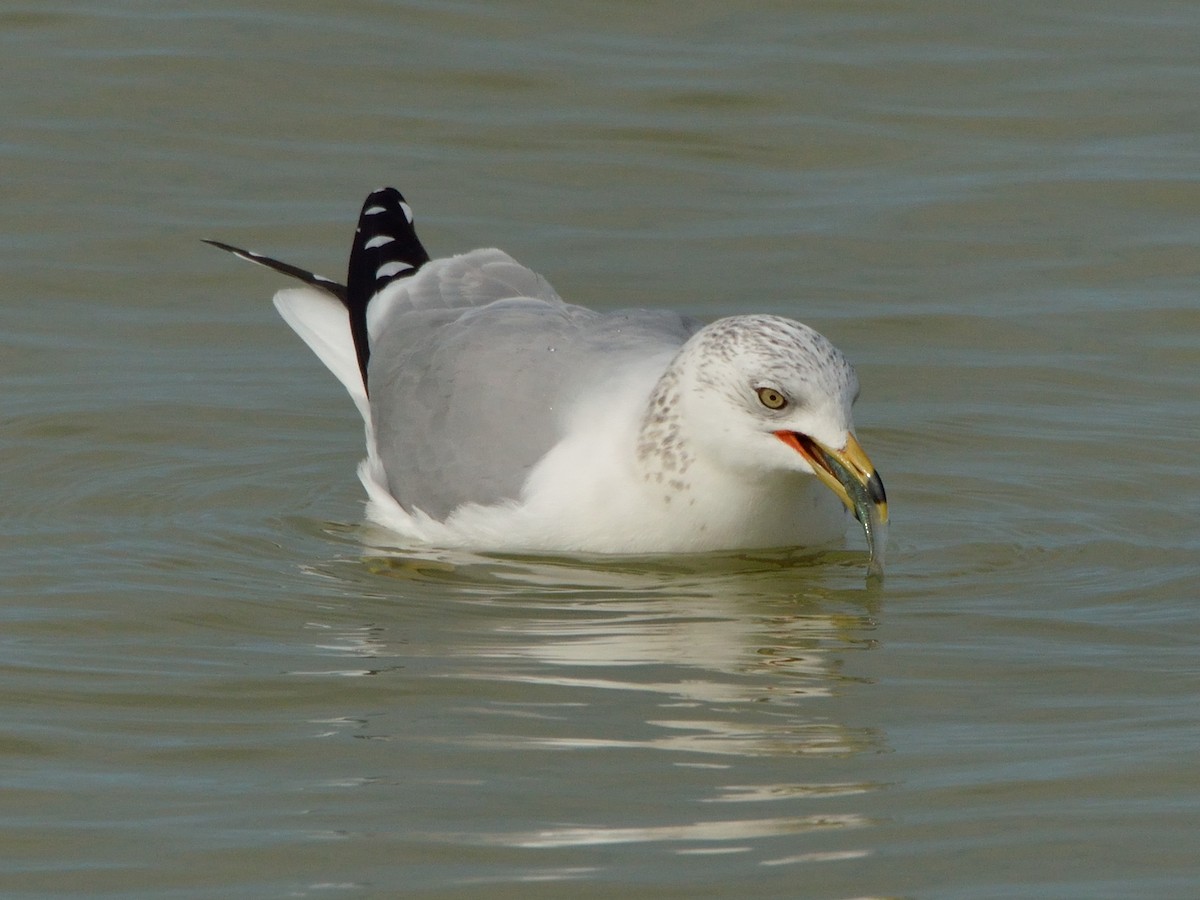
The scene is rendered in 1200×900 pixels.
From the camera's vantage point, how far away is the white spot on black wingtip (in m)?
A: 8.19

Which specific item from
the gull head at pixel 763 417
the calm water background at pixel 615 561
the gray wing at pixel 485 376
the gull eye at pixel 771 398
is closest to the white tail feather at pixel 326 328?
the calm water background at pixel 615 561

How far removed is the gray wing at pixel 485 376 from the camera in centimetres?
688

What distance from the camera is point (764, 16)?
13.0 meters

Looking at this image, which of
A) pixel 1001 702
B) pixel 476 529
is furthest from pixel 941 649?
pixel 476 529

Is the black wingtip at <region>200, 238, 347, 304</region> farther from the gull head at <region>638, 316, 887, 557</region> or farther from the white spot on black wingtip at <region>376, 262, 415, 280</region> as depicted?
the gull head at <region>638, 316, 887, 557</region>

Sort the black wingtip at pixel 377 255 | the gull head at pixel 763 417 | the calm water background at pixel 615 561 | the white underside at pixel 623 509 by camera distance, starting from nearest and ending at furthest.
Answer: the calm water background at pixel 615 561, the gull head at pixel 763 417, the white underside at pixel 623 509, the black wingtip at pixel 377 255

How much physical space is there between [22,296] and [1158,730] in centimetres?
566

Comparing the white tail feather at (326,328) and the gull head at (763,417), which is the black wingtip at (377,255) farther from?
the gull head at (763,417)

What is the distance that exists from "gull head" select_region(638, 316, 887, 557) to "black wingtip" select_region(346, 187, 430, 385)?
1620mm

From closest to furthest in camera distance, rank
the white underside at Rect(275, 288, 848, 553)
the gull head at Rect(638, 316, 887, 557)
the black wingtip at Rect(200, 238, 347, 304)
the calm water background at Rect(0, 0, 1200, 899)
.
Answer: the calm water background at Rect(0, 0, 1200, 899) → the gull head at Rect(638, 316, 887, 557) → the white underside at Rect(275, 288, 848, 553) → the black wingtip at Rect(200, 238, 347, 304)

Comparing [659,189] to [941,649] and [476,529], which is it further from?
[941,649]

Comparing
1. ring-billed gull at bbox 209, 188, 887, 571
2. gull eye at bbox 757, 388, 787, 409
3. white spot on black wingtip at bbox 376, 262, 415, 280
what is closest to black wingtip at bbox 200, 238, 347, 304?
white spot on black wingtip at bbox 376, 262, 415, 280

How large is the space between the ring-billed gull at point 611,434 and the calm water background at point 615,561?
15cm

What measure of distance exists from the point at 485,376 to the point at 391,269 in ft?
4.34
